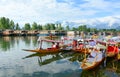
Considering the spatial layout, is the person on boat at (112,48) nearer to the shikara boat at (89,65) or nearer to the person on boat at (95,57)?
the person on boat at (95,57)

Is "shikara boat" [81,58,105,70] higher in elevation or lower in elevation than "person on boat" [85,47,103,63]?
lower

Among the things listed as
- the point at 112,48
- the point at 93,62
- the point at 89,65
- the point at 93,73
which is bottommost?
the point at 93,73

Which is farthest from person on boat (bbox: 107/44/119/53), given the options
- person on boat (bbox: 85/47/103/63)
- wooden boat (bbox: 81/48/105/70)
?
person on boat (bbox: 85/47/103/63)

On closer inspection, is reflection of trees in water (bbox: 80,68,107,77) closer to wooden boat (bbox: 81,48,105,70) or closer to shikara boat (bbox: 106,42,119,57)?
wooden boat (bbox: 81,48,105,70)

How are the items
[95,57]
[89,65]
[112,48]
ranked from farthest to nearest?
1. [112,48]
2. [95,57]
3. [89,65]

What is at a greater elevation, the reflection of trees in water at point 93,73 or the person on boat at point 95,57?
the person on boat at point 95,57

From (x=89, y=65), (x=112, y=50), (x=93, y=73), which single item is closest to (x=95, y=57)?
(x=89, y=65)

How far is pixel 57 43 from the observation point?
146 ft

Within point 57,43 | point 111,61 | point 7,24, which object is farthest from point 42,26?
point 111,61

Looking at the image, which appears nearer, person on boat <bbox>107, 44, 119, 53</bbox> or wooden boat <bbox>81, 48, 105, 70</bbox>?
wooden boat <bbox>81, 48, 105, 70</bbox>

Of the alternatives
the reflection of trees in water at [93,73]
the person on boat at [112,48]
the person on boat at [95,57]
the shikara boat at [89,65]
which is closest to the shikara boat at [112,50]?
the person on boat at [112,48]

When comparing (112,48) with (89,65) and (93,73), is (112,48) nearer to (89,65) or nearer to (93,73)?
(93,73)

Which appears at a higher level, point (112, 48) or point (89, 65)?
point (112, 48)

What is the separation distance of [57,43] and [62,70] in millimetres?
16803
